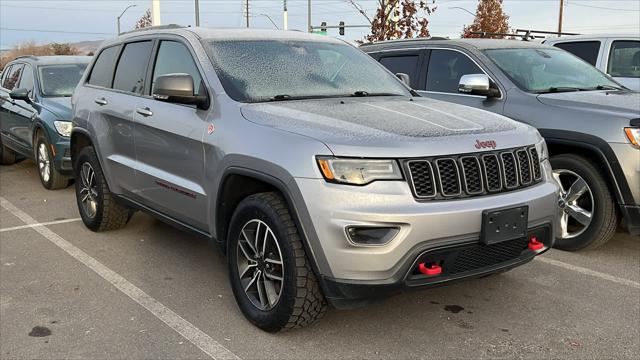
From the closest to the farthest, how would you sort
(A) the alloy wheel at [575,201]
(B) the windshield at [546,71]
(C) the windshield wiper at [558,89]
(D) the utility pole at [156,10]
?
(A) the alloy wheel at [575,201] < (C) the windshield wiper at [558,89] < (B) the windshield at [546,71] < (D) the utility pole at [156,10]

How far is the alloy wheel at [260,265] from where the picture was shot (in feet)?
11.1

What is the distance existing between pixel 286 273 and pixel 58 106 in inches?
221

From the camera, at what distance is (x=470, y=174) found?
3.15 m

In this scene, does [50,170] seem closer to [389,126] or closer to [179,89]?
[179,89]

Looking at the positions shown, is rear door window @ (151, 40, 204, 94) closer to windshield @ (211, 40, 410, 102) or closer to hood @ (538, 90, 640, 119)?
windshield @ (211, 40, 410, 102)

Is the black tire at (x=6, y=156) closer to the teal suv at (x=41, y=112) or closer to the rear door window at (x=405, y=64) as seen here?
the teal suv at (x=41, y=112)

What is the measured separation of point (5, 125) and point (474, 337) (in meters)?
8.31

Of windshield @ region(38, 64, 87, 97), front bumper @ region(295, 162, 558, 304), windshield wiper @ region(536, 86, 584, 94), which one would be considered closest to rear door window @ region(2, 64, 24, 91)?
windshield @ region(38, 64, 87, 97)

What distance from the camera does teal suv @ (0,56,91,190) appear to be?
24.0ft

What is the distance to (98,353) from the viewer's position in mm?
3262

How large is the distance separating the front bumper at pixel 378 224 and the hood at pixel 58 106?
5.37 meters

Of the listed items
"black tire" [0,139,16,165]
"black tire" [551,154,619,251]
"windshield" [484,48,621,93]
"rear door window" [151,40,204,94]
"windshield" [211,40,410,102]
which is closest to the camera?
"windshield" [211,40,410,102]

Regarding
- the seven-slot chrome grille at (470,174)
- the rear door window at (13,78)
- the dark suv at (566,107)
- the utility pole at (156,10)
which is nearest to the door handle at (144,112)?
the seven-slot chrome grille at (470,174)

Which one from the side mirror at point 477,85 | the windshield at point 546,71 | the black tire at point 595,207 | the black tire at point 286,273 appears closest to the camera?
the black tire at point 286,273
